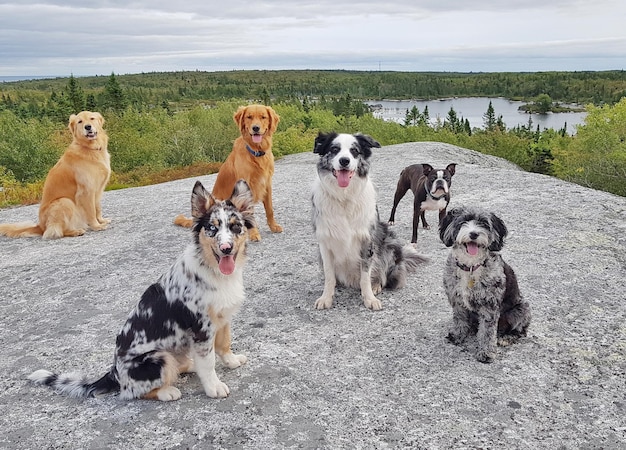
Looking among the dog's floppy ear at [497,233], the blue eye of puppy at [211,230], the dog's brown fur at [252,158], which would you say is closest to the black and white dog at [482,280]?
the dog's floppy ear at [497,233]

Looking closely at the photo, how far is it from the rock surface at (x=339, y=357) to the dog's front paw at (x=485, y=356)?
0.21 feet

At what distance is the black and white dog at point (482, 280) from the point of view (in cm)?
419

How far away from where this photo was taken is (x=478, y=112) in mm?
110188

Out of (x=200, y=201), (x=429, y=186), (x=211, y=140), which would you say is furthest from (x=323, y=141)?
(x=211, y=140)

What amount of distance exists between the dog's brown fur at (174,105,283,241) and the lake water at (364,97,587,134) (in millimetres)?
74016

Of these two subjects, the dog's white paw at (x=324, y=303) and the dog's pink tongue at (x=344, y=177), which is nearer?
the dog's pink tongue at (x=344, y=177)

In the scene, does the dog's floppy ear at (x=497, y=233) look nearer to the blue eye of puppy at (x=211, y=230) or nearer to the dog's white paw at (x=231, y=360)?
the blue eye of puppy at (x=211, y=230)

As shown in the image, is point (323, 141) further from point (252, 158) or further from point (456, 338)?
point (252, 158)

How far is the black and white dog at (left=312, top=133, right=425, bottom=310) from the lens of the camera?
5.38m

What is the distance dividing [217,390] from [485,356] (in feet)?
8.48

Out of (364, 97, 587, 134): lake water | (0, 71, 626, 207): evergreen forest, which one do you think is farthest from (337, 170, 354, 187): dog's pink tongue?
(364, 97, 587, 134): lake water

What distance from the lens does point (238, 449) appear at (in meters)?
3.62

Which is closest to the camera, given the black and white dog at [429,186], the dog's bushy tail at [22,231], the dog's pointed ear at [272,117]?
the black and white dog at [429,186]

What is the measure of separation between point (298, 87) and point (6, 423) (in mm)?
139369
